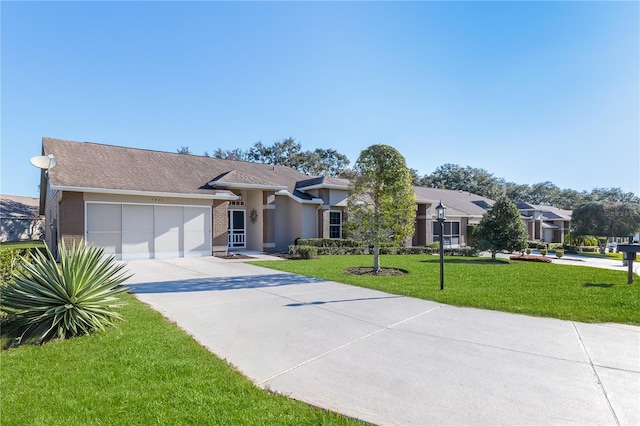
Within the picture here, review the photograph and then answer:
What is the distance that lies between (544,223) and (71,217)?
2005 inches

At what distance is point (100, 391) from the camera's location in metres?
3.50

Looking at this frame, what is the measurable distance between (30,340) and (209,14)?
11.2m

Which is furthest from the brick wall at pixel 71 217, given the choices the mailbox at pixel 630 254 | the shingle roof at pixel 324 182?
the mailbox at pixel 630 254

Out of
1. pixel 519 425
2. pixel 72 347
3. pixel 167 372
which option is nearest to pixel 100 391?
pixel 167 372

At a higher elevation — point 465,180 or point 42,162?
point 465,180

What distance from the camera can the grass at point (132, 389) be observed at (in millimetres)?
3051

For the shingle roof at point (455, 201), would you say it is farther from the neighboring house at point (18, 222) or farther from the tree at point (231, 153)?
the neighboring house at point (18, 222)

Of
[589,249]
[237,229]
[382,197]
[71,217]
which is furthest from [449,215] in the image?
[71,217]

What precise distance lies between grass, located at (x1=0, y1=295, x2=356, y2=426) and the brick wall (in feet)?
36.2

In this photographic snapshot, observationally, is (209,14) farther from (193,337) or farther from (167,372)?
(167,372)

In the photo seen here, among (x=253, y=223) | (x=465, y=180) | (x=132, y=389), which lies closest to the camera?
(x=132, y=389)

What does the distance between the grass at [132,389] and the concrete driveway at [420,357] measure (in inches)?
13.8

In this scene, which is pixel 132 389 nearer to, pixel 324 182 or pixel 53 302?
pixel 53 302

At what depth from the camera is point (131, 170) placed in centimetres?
1745
